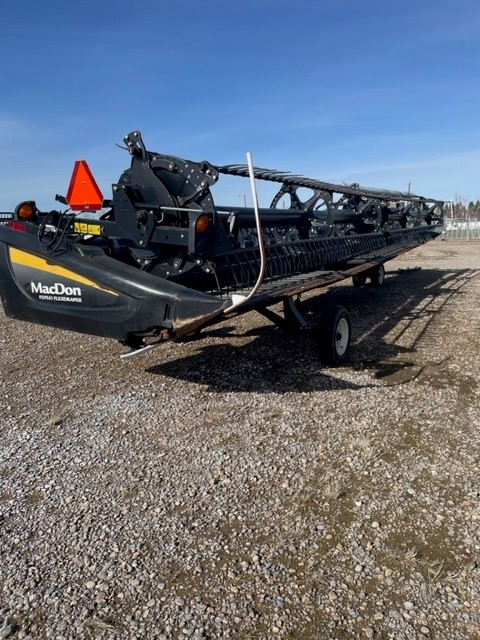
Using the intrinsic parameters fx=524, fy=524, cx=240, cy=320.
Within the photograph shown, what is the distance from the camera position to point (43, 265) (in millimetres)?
4547

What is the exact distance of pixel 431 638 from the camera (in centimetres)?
222

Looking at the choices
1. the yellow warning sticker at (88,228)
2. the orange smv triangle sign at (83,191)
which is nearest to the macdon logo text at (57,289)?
the yellow warning sticker at (88,228)

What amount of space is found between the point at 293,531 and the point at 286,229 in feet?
19.1

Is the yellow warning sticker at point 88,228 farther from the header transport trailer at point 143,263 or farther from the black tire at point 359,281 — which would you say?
the black tire at point 359,281

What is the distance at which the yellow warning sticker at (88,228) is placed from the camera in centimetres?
483

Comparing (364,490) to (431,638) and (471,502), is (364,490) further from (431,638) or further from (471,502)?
(431,638)

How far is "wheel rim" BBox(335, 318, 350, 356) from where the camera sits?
5.98 meters

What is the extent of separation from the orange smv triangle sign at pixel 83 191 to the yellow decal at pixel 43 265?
56cm

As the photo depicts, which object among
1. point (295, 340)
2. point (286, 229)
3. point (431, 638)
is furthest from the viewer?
point (286, 229)

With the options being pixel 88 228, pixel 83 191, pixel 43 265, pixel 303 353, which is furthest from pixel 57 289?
pixel 303 353

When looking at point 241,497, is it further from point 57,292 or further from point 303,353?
point 303,353

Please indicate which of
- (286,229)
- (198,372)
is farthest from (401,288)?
(198,372)

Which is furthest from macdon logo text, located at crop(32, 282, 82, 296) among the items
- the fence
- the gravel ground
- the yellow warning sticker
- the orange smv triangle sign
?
the fence

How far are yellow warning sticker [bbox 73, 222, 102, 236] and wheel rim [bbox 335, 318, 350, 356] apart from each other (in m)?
2.80
